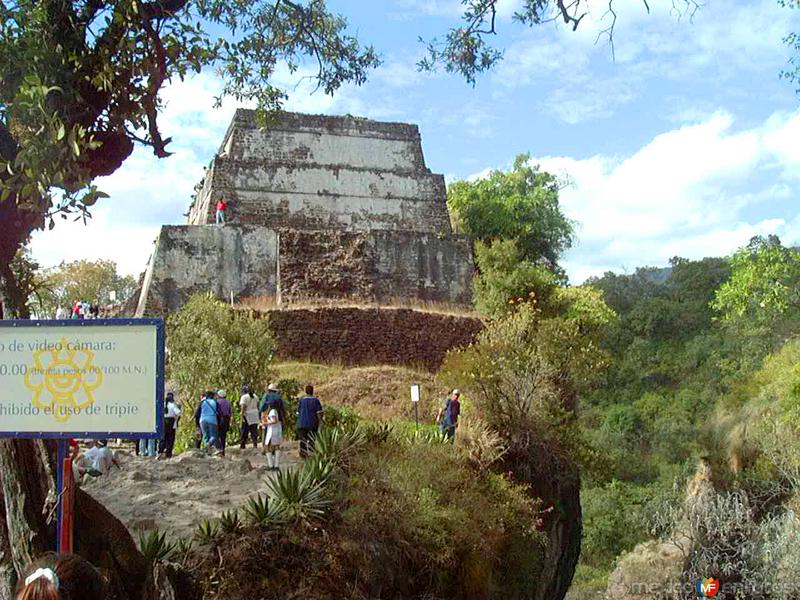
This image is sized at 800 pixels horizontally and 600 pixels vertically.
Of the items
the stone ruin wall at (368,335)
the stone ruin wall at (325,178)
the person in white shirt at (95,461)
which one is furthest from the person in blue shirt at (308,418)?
the stone ruin wall at (325,178)

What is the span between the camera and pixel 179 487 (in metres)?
10.2

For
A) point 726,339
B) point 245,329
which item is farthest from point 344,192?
point 726,339

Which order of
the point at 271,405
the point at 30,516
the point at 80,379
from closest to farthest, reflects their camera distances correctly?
the point at 80,379 → the point at 30,516 → the point at 271,405

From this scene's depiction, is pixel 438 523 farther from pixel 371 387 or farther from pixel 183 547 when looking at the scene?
pixel 371 387

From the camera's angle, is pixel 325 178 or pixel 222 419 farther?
pixel 325 178

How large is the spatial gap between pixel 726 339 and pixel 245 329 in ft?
76.7

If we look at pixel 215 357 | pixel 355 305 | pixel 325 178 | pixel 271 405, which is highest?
pixel 325 178

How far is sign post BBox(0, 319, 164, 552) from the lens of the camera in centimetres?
466

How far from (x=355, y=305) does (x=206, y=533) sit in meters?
13.9

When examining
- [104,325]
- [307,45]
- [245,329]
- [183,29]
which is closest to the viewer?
[104,325]

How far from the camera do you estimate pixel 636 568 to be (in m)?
22.3

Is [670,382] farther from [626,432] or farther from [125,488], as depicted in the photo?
[125,488]

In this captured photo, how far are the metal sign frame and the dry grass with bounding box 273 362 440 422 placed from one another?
39.5 feet

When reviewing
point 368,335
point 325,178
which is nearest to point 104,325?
point 368,335
